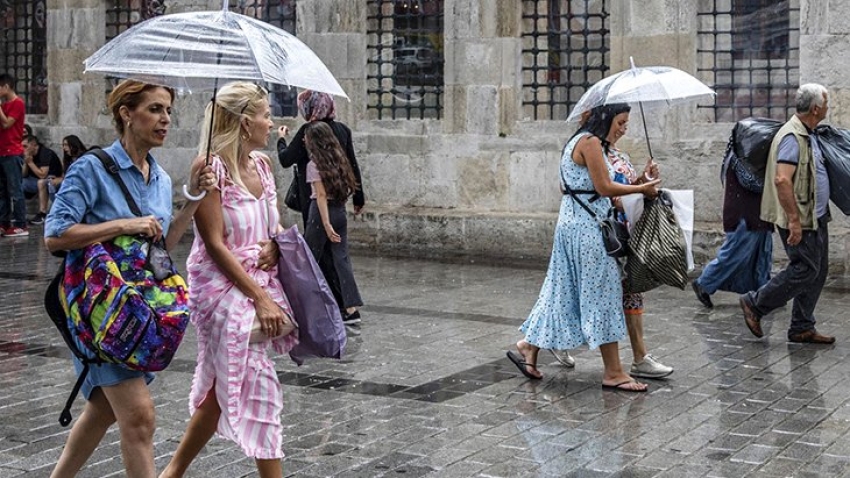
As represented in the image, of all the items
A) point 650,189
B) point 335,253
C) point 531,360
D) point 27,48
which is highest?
point 27,48

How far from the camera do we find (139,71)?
497cm

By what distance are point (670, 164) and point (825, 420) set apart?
21.1ft

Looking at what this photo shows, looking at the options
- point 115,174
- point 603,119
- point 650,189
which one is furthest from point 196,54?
point 650,189

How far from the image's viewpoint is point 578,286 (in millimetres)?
7816

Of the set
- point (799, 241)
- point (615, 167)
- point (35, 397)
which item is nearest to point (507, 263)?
point (799, 241)

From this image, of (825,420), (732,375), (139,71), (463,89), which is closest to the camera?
(139,71)

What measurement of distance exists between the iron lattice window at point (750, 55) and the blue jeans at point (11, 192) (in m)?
7.64

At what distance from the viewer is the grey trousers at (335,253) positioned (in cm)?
975

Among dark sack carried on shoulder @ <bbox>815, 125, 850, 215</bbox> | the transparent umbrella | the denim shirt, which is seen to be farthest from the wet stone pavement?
the transparent umbrella

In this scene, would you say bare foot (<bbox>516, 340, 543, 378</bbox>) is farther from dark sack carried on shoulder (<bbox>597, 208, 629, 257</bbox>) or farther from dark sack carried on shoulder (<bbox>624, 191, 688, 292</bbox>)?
dark sack carried on shoulder (<bbox>597, 208, 629, 257</bbox>)

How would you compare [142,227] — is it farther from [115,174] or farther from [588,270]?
[588,270]

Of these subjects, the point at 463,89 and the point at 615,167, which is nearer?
the point at 615,167

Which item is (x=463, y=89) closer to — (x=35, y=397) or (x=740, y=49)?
(x=740, y=49)

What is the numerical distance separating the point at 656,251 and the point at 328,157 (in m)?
2.76
